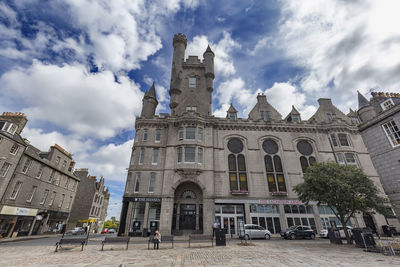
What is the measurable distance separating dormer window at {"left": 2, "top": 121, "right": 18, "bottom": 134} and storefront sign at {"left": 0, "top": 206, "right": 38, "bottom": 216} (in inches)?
381

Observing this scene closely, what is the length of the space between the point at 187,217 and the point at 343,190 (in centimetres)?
1780

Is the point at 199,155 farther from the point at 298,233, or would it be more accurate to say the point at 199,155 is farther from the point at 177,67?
the point at 177,67

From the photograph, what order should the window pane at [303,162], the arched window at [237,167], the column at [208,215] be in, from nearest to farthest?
1. the column at [208,215]
2. the arched window at [237,167]
3. the window pane at [303,162]

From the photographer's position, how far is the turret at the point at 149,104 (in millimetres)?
30875

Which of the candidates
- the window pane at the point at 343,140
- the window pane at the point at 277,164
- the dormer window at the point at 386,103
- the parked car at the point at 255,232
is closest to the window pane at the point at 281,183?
the window pane at the point at 277,164

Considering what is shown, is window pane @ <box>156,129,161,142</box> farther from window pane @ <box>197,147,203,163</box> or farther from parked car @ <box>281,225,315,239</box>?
parked car @ <box>281,225,315,239</box>

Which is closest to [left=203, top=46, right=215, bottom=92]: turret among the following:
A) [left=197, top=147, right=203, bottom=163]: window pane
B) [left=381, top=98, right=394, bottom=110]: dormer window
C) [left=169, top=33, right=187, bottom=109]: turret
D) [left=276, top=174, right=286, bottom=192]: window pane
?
[left=169, top=33, right=187, bottom=109]: turret

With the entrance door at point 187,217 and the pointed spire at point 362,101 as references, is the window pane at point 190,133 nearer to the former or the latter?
the entrance door at point 187,217

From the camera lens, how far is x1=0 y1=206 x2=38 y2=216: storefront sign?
75.9ft

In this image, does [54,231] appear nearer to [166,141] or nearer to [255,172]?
[166,141]

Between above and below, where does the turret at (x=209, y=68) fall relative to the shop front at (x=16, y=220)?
above

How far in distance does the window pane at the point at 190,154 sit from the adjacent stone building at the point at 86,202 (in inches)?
1252

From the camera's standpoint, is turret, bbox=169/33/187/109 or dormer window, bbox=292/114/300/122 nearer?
dormer window, bbox=292/114/300/122

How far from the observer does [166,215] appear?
915 inches
